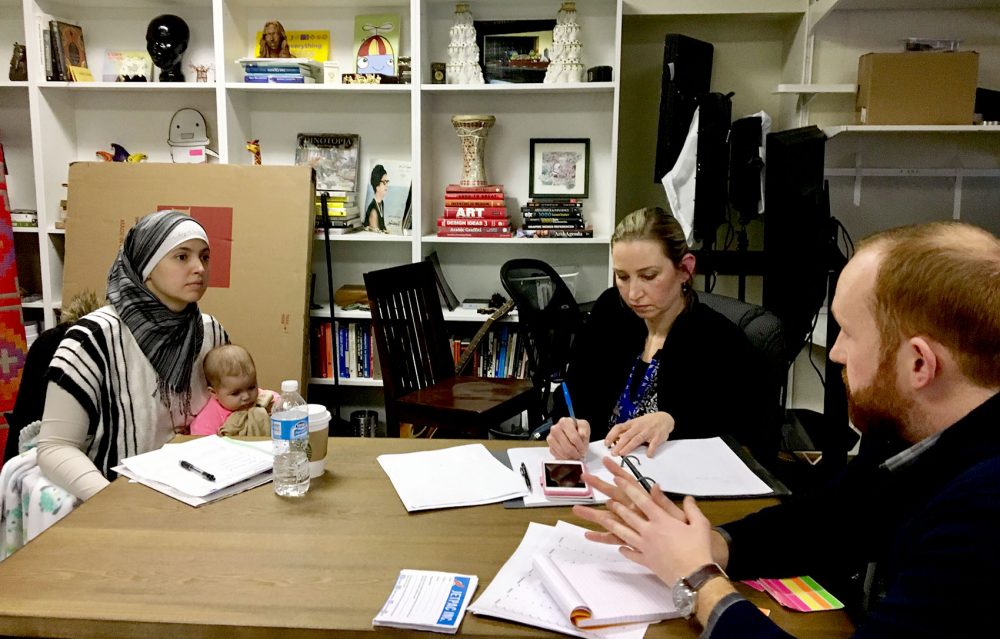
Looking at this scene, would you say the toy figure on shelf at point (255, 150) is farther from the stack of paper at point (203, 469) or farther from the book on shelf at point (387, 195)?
the stack of paper at point (203, 469)

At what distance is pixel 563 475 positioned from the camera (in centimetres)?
143

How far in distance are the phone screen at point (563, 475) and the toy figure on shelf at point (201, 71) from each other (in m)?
2.96

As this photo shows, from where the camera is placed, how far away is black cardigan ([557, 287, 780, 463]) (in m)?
1.83

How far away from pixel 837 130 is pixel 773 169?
1.13ft

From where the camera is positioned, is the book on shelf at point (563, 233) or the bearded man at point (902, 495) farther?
the book on shelf at point (563, 233)

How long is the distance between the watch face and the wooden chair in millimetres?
1676

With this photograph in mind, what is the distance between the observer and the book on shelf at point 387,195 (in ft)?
11.7

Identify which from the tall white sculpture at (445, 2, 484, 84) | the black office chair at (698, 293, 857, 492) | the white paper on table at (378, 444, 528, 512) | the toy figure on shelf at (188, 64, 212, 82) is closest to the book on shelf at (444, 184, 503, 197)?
the tall white sculpture at (445, 2, 484, 84)

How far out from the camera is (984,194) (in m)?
3.29

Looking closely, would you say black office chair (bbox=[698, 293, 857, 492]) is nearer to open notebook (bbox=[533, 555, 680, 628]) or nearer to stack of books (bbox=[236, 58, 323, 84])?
open notebook (bbox=[533, 555, 680, 628])

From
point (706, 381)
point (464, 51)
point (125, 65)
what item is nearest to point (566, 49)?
point (464, 51)

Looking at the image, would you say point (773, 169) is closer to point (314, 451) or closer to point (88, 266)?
point (314, 451)

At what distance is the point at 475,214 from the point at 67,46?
2.01 m

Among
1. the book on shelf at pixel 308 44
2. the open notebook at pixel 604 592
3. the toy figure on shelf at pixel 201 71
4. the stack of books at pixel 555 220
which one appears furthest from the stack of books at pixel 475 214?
the open notebook at pixel 604 592
